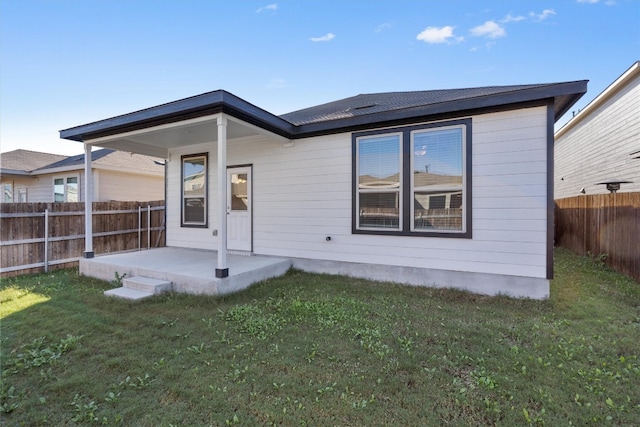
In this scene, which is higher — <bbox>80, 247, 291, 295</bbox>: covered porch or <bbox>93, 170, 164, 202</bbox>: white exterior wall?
<bbox>93, 170, 164, 202</bbox>: white exterior wall

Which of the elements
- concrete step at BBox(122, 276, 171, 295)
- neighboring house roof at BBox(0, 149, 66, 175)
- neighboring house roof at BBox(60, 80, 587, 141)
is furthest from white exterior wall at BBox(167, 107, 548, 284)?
neighboring house roof at BBox(0, 149, 66, 175)

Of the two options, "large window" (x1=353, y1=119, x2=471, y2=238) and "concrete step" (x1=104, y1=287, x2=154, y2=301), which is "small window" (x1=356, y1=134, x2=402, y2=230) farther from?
"concrete step" (x1=104, y1=287, x2=154, y2=301)

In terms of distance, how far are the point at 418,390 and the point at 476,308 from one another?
2229 mm

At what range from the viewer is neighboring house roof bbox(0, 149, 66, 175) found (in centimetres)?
1164

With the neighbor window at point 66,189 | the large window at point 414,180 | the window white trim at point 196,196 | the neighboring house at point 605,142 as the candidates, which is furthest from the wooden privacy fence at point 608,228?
the neighbor window at point 66,189

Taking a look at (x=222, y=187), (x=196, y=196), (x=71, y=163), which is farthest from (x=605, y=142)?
(x=71, y=163)

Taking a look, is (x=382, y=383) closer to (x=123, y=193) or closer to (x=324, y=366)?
(x=324, y=366)

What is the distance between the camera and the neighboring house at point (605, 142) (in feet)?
25.0

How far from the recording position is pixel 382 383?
229cm

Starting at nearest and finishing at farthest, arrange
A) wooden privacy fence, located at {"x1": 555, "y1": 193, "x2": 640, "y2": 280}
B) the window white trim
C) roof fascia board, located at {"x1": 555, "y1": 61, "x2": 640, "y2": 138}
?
wooden privacy fence, located at {"x1": 555, "y1": 193, "x2": 640, "y2": 280}, the window white trim, roof fascia board, located at {"x1": 555, "y1": 61, "x2": 640, "y2": 138}

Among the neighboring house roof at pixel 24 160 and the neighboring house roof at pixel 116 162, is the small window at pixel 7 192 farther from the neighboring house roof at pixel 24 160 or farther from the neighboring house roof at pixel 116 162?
the neighboring house roof at pixel 116 162

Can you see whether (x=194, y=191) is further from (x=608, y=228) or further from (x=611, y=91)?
(x=611, y=91)

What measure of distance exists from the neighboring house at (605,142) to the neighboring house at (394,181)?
476 centimetres

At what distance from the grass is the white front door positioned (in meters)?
2.25
